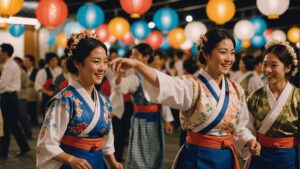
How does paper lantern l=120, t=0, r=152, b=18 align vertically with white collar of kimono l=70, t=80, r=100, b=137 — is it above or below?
above

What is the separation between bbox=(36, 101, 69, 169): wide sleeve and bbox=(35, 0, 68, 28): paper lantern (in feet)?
19.2

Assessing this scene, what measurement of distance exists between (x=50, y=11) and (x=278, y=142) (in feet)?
19.4

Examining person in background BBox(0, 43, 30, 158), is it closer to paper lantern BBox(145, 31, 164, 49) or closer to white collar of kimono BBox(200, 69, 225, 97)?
white collar of kimono BBox(200, 69, 225, 97)

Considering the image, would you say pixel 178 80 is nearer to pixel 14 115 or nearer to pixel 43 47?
pixel 14 115

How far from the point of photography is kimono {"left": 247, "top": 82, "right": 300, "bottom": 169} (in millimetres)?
4242

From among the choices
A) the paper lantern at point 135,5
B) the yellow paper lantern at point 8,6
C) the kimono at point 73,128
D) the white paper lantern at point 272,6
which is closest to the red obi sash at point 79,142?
the kimono at point 73,128

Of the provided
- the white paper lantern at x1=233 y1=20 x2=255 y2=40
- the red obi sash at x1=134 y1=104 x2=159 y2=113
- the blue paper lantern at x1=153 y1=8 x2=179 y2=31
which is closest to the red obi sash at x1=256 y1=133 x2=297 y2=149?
the red obi sash at x1=134 y1=104 x2=159 y2=113

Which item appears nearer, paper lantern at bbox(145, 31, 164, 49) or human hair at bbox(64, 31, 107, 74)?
human hair at bbox(64, 31, 107, 74)

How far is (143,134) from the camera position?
6.45 metres

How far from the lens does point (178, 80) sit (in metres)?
3.42

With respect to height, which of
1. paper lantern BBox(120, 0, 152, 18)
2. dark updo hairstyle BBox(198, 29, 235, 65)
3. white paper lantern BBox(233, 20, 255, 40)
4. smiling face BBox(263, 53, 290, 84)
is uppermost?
paper lantern BBox(120, 0, 152, 18)

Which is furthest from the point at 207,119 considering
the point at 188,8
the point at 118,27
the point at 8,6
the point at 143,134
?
the point at 188,8

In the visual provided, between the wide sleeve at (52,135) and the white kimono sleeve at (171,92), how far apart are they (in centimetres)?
64

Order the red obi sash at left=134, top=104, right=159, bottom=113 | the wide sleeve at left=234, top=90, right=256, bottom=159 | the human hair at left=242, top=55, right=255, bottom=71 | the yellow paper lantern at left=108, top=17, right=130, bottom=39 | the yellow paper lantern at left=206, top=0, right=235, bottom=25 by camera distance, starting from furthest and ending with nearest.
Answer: the yellow paper lantern at left=108, top=17, right=130, bottom=39, the yellow paper lantern at left=206, top=0, right=235, bottom=25, the human hair at left=242, top=55, right=255, bottom=71, the red obi sash at left=134, top=104, right=159, bottom=113, the wide sleeve at left=234, top=90, right=256, bottom=159
